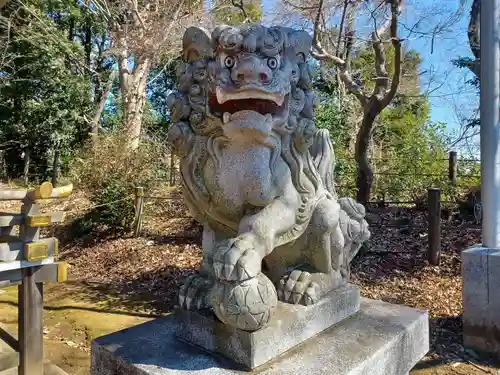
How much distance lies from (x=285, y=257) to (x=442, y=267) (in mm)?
3227

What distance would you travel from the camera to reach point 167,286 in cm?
478

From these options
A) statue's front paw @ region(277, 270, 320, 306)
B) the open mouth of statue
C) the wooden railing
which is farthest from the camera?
the wooden railing

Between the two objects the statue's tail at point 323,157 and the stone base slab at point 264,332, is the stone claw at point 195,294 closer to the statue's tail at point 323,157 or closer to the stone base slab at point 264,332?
the stone base slab at point 264,332

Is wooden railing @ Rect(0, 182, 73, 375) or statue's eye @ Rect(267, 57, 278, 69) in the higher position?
statue's eye @ Rect(267, 57, 278, 69)

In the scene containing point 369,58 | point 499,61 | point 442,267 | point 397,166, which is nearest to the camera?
point 499,61

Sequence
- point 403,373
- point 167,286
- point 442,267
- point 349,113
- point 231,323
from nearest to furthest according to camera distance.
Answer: point 231,323 → point 403,373 → point 442,267 → point 167,286 → point 349,113

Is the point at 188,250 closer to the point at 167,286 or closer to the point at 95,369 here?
the point at 167,286

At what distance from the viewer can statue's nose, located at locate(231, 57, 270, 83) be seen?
4.31ft

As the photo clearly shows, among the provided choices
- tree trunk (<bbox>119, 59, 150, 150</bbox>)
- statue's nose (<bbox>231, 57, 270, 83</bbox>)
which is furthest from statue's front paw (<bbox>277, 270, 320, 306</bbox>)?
tree trunk (<bbox>119, 59, 150, 150</bbox>)

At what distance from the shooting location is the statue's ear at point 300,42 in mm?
1451

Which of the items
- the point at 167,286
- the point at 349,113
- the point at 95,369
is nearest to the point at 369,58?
the point at 349,113

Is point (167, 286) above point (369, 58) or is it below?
below

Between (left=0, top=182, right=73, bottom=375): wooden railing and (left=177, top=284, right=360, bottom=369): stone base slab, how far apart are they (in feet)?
6.28

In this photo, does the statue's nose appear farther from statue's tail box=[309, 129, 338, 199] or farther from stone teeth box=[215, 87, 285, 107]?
statue's tail box=[309, 129, 338, 199]
